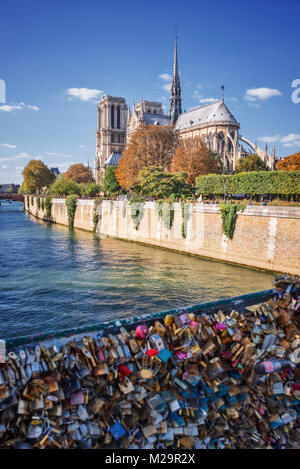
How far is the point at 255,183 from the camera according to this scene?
79.3 ft

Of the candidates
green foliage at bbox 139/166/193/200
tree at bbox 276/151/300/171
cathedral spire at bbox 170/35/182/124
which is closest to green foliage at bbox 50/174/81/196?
green foliage at bbox 139/166/193/200

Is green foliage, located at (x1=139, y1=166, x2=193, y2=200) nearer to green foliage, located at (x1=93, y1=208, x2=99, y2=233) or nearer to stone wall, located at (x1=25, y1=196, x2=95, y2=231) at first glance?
green foliage, located at (x1=93, y1=208, x2=99, y2=233)

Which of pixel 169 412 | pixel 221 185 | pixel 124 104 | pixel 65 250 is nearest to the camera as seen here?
pixel 169 412

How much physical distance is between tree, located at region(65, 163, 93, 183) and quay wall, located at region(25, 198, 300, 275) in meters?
50.4

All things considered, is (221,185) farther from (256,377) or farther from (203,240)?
(256,377)

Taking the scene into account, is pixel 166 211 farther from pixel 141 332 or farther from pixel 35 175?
pixel 35 175

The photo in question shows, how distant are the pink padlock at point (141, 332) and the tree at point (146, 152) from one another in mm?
35345

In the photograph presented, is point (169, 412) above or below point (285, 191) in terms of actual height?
below

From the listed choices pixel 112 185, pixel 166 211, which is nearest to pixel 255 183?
pixel 166 211

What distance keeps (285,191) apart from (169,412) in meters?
20.5

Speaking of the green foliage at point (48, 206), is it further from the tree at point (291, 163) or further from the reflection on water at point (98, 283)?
the tree at point (291, 163)

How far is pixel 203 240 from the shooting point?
74.3 ft
